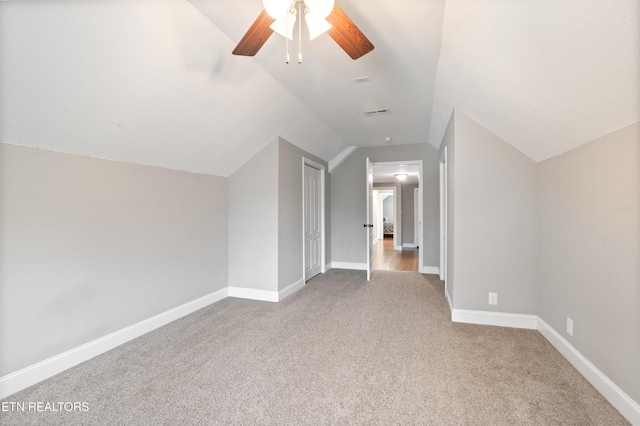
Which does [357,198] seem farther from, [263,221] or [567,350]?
[567,350]

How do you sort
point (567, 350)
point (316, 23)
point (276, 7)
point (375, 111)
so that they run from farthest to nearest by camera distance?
point (375, 111) → point (567, 350) → point (316, 23) → point (276, 7)

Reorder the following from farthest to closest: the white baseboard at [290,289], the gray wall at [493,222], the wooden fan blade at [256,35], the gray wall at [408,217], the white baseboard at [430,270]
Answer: the gray wall at [408,217] < the white baseboard at [430,270] < the white baseboard at [290,289] < the gray wall at [493,222] < the wooden fan blade at [256,35]

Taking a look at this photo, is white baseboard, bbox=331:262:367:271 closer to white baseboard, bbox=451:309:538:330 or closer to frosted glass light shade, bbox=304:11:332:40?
white baseboard, bbox=451:309:538:330

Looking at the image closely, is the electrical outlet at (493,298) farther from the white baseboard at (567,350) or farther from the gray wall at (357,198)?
the gray wall at (357,198)

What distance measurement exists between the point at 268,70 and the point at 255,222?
1.87 metres

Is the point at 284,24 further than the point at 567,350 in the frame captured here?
No

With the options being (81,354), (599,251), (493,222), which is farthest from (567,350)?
(81,354)

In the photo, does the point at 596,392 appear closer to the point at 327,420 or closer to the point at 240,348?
the point at 327,420

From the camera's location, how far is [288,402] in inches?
66.1

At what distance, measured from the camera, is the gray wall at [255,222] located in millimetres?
3580

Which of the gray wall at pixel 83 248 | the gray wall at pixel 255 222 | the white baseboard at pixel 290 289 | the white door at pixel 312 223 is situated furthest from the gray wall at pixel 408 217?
the gray wall at pixel 83 248

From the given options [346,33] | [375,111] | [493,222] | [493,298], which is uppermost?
[375,111]

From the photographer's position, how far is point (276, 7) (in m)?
1.40

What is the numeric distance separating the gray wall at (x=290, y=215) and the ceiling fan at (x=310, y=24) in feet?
6.63
